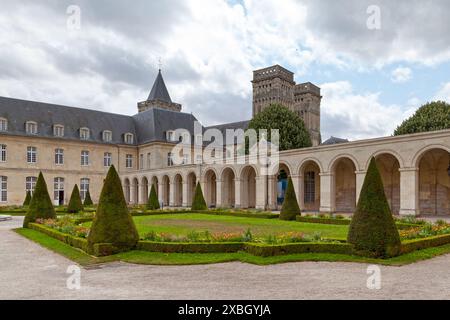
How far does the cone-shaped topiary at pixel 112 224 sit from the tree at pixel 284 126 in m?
31.7

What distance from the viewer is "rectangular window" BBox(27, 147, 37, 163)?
47750 millimetres

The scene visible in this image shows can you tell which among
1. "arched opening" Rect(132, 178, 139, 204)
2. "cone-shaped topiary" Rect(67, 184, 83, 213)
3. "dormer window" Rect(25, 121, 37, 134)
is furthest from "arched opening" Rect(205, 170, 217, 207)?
"dormer window" Rect(25, 121, 37, 134)

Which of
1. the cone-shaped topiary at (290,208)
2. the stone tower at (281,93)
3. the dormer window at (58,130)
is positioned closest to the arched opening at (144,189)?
the dormer window at (58,130)

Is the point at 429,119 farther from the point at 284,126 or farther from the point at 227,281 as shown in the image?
the point at 227,281

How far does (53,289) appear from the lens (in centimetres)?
796

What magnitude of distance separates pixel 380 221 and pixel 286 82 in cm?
6754

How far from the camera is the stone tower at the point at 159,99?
236 feet

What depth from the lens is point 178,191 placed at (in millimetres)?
48719

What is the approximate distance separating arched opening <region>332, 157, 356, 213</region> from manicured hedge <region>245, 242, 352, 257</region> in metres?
22.4

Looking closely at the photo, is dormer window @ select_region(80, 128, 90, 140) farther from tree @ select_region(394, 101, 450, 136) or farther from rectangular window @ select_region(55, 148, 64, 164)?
tree @ select_region(394, 101, 450, 136)

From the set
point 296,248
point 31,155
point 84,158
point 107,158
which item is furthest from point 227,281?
point 107,158

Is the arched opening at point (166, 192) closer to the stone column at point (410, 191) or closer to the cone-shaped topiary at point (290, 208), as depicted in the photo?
Answer: the cone-shaped topiary at point (290, 208)
